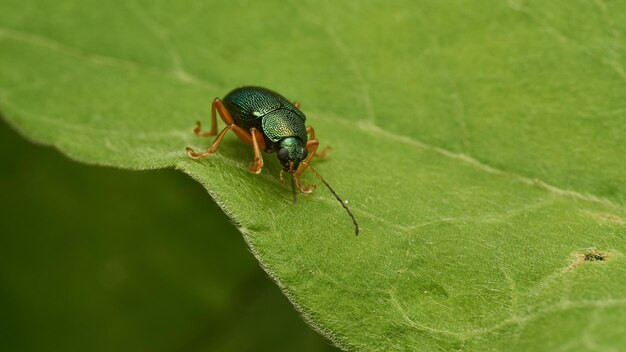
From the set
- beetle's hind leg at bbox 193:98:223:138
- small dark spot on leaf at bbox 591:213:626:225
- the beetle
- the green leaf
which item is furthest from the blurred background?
small dark spot on leaf at bbox 591:213:626:225

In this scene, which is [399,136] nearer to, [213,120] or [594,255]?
[213,120]

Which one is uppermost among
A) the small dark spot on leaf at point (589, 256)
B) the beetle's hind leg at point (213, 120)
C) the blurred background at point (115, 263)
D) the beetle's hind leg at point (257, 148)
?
the small dark spot on leaf at point (589, 256)

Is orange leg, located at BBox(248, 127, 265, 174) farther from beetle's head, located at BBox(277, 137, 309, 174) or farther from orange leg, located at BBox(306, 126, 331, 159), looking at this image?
orange leg, located at BBox(306, 126, 331, 159)

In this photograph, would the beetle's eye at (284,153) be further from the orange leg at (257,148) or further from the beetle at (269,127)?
the orange leg at (257,148)

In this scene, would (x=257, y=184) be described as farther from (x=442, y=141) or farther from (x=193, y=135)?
(x=442, y=141)

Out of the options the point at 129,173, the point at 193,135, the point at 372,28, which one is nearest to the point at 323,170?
the point at 193,135

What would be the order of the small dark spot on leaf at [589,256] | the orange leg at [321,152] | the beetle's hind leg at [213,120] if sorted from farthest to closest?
1. the beetle's hind leg at [213,120]
2. the orange leg at [321,152]
3. the small dark spot on leaf at [589,256]

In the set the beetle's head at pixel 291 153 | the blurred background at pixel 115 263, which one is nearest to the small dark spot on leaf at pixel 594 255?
the beetle's head at pixel 291 153
